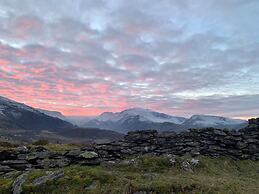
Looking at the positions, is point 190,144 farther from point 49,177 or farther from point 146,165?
point 49,177

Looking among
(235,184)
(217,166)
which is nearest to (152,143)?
(217,166)

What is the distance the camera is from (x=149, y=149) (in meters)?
28.0

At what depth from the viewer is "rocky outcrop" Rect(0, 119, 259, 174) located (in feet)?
78.3

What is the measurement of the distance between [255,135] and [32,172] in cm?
2299

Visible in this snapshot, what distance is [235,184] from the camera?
20.0 meters

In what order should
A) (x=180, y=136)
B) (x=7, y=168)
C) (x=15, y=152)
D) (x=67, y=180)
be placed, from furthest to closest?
(x=180, y=136) → (x=15, y=152) → (x=7, y=168) → (x=67, y=180)

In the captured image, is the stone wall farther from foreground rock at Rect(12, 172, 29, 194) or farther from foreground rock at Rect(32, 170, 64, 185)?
foreground rock at Rect(12, 172, 29, 194)

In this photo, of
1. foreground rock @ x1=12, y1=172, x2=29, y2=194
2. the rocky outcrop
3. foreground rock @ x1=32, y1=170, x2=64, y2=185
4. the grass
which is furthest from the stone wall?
foreground rock @ x1=12, y1=172, x2=29, y2=194

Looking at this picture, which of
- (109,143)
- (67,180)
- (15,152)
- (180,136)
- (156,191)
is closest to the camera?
(156,191)

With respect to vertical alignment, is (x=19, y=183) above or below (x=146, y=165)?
below

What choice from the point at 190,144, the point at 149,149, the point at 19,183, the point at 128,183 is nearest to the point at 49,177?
the point at 19,183

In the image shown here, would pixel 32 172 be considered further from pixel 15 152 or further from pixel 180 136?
pixel 180 136

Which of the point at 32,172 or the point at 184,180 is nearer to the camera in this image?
the point at 184,180

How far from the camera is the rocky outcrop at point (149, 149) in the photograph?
23859 mm
